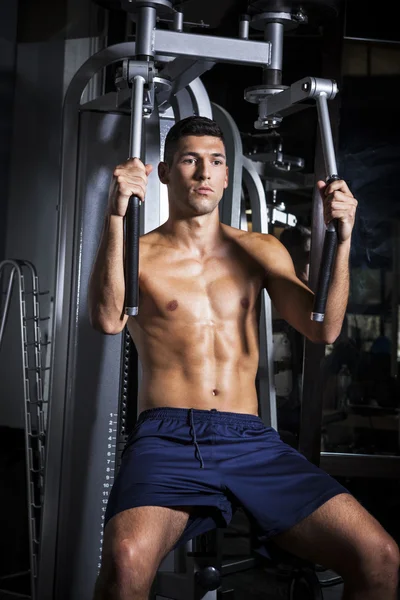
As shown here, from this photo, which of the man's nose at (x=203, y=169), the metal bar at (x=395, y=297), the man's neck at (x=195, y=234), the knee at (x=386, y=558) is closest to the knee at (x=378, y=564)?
the knee at (x=386, y=558)

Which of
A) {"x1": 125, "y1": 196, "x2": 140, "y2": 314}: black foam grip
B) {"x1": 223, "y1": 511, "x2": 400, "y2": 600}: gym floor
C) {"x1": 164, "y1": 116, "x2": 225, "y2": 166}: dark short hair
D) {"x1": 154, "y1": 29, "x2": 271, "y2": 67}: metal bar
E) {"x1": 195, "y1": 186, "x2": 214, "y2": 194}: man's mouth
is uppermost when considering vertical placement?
{"x1": 154, "y1": 29, "x2": 271, "y2": 67}: metal bar

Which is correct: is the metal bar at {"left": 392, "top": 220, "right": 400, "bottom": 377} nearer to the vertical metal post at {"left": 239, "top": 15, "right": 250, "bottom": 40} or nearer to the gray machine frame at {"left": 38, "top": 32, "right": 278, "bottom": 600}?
the gray machine frame at {"left": 38, "top": 32, "right": 278, "bottom": 600}

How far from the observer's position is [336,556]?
2092mm

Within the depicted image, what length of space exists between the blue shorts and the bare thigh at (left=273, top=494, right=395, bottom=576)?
31mm

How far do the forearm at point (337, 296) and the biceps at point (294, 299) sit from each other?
0.23 ft

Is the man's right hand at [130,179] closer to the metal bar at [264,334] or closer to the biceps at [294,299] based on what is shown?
the biceps at [294,299]

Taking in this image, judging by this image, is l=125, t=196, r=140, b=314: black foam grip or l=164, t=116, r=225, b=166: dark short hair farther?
l=164, t=116, r=225, b=166: dark short hair

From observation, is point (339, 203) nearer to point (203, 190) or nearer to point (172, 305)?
point (203, 190)

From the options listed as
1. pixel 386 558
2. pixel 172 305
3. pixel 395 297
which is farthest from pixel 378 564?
Answer: pixel 395 297

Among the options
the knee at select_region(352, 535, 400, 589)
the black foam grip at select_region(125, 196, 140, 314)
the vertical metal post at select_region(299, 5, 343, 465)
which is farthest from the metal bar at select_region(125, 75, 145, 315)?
the vertical metal post at select_region(299, 5, 343, 465)

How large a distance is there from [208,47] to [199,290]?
74cm

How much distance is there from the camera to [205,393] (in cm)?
235

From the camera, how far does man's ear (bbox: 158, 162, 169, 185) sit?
2.53 meters

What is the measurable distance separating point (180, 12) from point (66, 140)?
687 mm
